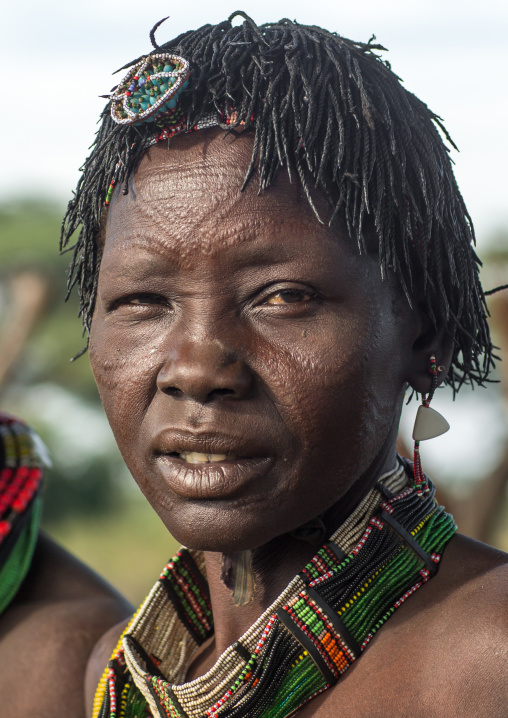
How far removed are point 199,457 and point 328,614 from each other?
0.45 meters

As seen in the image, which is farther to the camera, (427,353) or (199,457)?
(427,353)

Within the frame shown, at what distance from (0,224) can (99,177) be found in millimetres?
16107

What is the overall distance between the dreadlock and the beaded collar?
1.49 ft

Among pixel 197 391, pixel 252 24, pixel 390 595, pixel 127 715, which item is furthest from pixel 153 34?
pixel 127 715

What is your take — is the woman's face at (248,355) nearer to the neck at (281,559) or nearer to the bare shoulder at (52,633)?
the neck at (281,559)

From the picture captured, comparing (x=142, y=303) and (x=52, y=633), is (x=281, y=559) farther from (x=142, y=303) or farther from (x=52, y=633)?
(x=52, y=633)

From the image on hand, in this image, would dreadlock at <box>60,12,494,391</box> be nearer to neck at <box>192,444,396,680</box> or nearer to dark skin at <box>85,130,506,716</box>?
dark skin at <box>85,130,506,716</box>

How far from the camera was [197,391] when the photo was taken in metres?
1.89

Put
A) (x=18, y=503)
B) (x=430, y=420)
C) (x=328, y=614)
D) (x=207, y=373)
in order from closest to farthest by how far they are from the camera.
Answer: (x=207, y=373)
(x=328, y=614)
(x=430, y=420)
(x=18, y=503)

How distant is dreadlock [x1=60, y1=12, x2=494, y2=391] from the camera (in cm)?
198

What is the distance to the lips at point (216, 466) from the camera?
6.23ft

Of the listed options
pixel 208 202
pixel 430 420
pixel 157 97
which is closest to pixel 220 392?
pixel 208 202

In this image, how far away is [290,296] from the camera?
1957 mm

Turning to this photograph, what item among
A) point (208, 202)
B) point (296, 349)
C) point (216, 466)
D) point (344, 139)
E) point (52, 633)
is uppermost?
point (344, 139)
